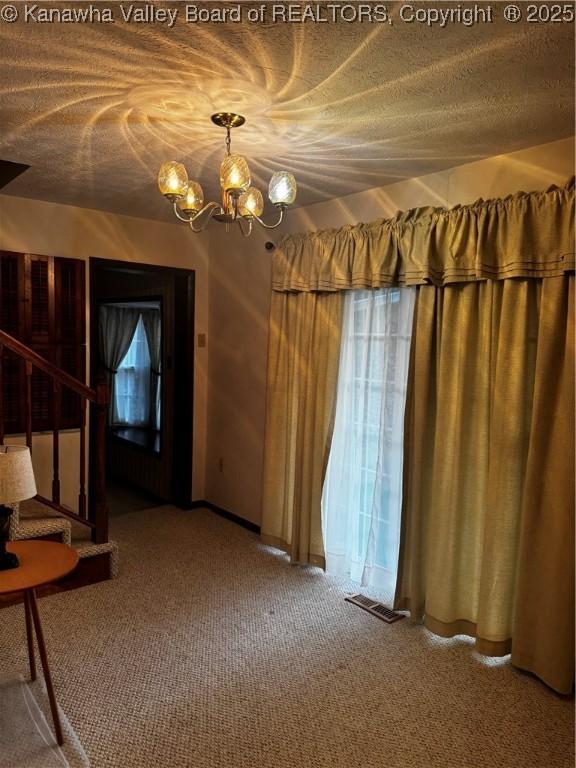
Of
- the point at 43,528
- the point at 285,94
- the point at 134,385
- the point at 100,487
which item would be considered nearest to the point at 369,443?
the point at 100,487

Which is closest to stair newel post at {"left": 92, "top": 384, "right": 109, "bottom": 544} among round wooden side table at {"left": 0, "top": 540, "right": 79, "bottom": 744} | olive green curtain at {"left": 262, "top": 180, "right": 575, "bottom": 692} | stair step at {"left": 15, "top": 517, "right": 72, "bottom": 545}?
stair step at {"left": 15, "top": 517, "right": 72, "bottom": 545}

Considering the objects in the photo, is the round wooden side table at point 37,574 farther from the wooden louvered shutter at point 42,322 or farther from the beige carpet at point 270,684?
the wooden louvered shutter at point 42,322

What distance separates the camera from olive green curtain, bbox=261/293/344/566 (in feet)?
11.5

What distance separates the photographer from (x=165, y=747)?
2.07m

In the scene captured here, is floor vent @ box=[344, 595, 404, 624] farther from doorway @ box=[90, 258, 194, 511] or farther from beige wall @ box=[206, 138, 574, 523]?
doorway @ box=[90, 258, 194, 511]

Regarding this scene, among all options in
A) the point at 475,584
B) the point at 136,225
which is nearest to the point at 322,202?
the point at 136,225

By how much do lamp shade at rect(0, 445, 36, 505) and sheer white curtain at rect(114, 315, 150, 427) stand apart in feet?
10.7

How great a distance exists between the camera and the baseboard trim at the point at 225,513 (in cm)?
434

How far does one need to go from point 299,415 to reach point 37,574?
76.2 inches

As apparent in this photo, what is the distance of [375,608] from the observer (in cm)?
318

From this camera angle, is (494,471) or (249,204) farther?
(494,471)

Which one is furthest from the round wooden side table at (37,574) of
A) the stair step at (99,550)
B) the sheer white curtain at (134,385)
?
the sheer white curtain at (134,385)

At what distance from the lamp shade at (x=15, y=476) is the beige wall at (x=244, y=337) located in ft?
7.20

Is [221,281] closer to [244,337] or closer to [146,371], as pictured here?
[244,337]
